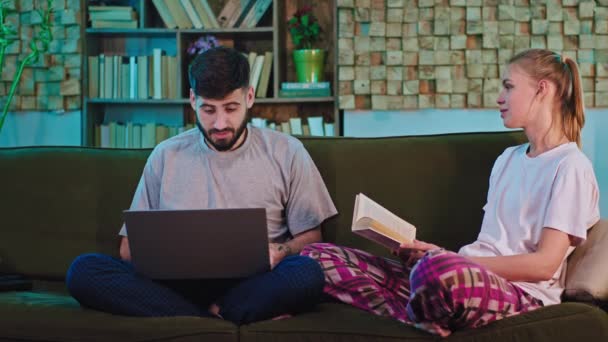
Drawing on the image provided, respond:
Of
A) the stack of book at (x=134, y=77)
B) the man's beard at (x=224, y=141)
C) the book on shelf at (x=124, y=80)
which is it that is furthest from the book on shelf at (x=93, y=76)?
the man's beard at (x=224, y=141)

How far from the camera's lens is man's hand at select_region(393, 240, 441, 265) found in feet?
6.23

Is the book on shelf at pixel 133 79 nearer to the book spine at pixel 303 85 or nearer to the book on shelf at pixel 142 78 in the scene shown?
the book on shelf at pixel 142 78

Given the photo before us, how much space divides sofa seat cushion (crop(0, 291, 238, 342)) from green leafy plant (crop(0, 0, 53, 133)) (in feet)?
7.62

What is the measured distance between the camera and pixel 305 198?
2270 mm

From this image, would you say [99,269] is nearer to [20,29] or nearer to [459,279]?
[459,279]

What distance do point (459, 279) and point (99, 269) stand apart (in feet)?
2.80

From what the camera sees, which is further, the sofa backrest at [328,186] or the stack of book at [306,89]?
the stack of book at [306,89]

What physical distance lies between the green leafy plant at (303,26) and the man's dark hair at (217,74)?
6.63ft

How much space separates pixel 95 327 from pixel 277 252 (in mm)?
536

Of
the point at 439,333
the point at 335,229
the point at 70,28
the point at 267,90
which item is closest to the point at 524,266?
the point at 439,333

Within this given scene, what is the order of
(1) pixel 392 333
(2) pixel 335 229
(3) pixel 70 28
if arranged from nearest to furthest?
(1) pixel 392 333
(2) pixel 335 229
(3) pixel 70 28

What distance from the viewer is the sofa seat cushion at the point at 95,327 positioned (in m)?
1.76

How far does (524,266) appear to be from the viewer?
1.82 metres

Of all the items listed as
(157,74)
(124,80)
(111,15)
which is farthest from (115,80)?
(111,15)
